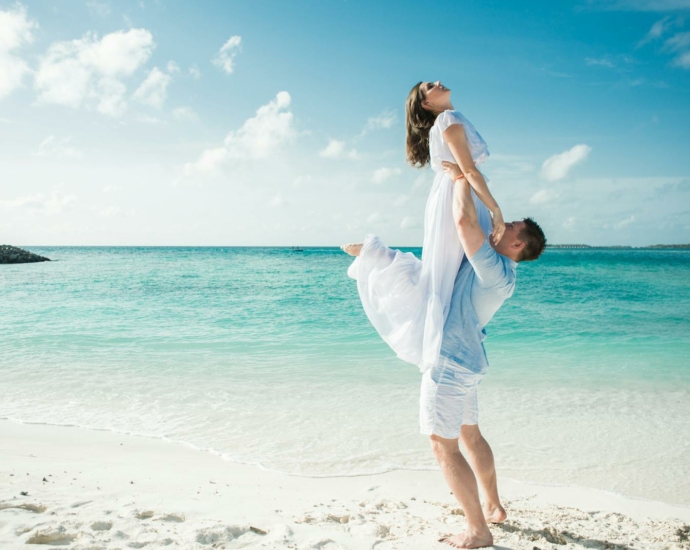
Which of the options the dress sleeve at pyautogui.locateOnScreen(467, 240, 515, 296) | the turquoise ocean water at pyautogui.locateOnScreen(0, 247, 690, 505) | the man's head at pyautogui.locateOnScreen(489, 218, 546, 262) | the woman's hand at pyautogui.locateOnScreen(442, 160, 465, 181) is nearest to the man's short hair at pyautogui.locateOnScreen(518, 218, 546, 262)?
the man's head at pyautogui.locateOnScreen(489, 218, 546, 262)

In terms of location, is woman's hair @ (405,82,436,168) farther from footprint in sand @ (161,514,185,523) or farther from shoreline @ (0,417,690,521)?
shoreline @ (0,417,690,521)

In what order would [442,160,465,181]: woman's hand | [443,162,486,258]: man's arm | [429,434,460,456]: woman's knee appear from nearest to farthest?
1. [443,162,486,258]: man's arm
2. [442,160,465,181]: woman's hand
3. [429,434,460,456]: woman's knee

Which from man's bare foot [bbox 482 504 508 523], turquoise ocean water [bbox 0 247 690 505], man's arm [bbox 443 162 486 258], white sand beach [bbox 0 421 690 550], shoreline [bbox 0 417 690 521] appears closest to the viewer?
man's arm [bbox 443 162 486 258]

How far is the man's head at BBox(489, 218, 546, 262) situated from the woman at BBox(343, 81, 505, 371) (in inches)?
3.1

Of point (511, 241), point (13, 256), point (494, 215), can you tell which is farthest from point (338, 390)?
point (13, 256)

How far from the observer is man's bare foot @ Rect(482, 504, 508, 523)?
2836 mm

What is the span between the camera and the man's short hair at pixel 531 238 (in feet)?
7.67

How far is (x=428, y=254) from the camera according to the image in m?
2.43

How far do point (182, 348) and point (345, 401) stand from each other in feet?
13.9

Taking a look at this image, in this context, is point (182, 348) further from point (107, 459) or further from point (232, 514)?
point (232, 514)

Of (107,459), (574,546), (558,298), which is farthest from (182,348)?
(558,298)

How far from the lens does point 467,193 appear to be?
222cm

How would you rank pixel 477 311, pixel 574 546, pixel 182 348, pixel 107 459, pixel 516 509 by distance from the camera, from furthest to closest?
pixel 182 348 < pixel 107 459 < pixel 516 509 < pixel 574 546 < pixel 477 311

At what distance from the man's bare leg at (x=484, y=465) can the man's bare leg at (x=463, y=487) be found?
0.84ft
